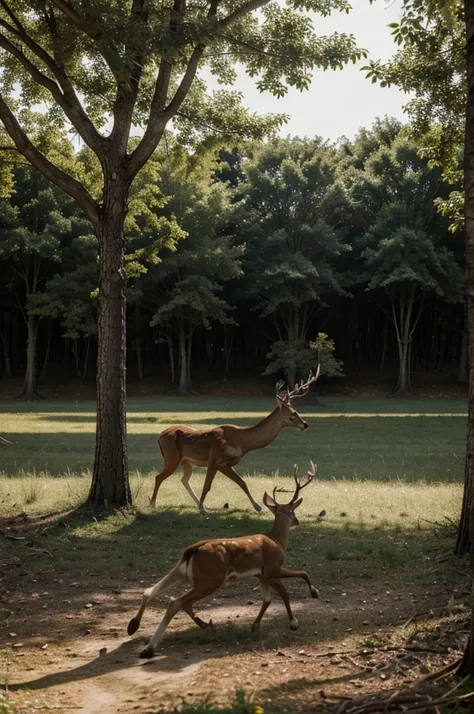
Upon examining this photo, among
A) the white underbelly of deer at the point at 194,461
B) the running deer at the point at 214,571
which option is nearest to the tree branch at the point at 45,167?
the white underbelly of deer at the point at 194,461

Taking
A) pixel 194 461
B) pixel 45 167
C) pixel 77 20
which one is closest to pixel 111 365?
pixel 194 461

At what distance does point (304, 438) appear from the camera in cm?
2352

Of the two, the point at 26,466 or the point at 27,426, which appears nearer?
the point at 26,466

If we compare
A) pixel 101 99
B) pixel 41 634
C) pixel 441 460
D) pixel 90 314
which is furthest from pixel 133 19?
pixel 90 314

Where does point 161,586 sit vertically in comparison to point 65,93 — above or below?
below

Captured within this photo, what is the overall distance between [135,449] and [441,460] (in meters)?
7.59

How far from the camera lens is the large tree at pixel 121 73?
1036 centimetres

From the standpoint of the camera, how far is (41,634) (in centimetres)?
646

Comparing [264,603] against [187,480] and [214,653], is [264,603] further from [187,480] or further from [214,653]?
[187,480]

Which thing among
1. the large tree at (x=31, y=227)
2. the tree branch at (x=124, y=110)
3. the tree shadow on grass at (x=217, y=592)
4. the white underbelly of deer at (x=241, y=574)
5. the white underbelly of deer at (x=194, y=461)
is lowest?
the tree shadow on grass at (x=217, y=592)

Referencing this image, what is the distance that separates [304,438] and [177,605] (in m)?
18.0

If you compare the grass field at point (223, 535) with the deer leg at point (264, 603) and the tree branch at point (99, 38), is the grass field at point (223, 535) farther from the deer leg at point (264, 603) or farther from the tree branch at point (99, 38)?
the tree branch at point (99, 38)

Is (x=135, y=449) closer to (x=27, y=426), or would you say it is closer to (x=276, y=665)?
(x=27, y=426)

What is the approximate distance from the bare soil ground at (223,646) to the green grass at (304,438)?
5707 mm
